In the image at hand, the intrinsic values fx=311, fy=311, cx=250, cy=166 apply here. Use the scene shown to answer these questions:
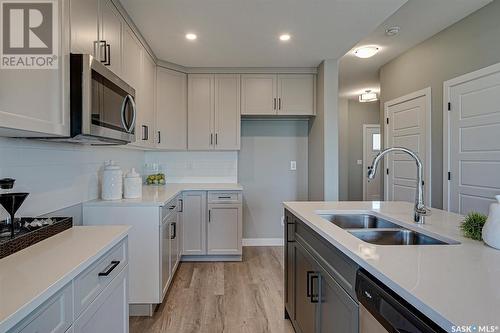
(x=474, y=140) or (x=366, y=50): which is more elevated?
(x=366, y=50)

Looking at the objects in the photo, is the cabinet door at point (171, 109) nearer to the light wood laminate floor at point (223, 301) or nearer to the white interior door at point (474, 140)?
the light wood laminate floor at point (223, 301)

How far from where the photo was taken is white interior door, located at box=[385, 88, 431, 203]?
149 inches

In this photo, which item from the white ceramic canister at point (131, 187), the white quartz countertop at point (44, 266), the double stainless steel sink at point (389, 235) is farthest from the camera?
the white ceramic canister at point (131, 187)

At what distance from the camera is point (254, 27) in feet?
9.07

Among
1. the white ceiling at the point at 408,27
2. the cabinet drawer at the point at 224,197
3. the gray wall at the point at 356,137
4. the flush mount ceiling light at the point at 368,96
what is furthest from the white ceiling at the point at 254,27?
the gray wall at the point at 356,137

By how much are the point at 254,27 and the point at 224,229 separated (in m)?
2.20

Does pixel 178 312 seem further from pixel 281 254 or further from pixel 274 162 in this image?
pixel 274 162

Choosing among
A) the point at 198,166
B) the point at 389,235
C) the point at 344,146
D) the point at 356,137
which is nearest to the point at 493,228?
the point at 389,235

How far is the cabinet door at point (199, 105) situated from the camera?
3920 millimetres

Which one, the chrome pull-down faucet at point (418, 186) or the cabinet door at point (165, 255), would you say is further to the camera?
the cabinet door at point (165, 255)

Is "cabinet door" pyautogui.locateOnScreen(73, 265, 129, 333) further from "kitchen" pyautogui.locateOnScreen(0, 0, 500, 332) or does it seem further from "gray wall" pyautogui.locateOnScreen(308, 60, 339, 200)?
"gray wall" pyautogui.locateOnScreen(308, 60, 339, 200)

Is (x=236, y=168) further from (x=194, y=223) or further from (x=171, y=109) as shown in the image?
(x=171, y=109)

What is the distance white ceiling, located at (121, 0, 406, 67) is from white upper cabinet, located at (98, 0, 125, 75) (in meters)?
0.18

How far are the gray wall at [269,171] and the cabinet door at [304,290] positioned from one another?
7.86ft
